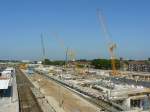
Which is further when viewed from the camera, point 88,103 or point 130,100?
point 130,100

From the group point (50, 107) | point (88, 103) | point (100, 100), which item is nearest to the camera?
point (50, 107)

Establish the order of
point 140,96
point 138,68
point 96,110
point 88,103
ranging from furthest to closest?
1. point 138,68
2. point 140,96
3. point 88,103
4. point 96,110

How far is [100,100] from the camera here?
192 feet

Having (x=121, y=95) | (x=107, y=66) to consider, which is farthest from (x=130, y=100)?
(x=107, y=66)

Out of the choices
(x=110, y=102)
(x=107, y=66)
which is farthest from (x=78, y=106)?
(x=107, y=66)

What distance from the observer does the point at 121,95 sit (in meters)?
62.1

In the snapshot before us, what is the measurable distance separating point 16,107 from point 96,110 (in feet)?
41.3

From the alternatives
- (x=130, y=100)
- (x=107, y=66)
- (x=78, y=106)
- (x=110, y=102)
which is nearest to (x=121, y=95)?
(x=130, y=100)

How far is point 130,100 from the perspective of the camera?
2370 inches

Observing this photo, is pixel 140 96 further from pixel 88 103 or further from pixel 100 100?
pixel 88 103

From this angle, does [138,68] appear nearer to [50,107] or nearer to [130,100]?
[130,100]

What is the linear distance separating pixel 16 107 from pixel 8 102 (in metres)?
5.56

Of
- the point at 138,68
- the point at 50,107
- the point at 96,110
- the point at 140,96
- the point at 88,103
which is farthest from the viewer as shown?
the point at 138,68

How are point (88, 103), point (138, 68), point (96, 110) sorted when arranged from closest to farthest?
point (96, 110), point (88, 103), point (138, 68)
